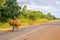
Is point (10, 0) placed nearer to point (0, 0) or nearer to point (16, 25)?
point (0, 0)

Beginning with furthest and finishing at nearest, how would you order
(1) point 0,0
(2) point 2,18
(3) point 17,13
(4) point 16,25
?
1. (3) point 17,13
2. (2) point 2,18
3. (1) point 0,0
4. (4) point 16,25

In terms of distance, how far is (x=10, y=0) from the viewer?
4400cm

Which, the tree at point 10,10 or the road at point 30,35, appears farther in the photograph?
the tree at point 10,10

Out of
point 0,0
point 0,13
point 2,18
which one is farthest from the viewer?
point 2,18

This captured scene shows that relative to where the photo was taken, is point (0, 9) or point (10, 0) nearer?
point (0, 9)

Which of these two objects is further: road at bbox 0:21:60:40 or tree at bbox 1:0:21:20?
tree at bbox 1:0:21:20

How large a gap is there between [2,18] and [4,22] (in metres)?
1.21

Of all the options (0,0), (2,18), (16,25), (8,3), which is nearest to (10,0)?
(8,3)

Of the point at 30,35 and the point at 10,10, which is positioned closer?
the point at 30,35

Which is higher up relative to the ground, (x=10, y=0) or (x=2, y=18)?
(x=10, y=0)

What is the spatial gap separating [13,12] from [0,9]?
3249mm

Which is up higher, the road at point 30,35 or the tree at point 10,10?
the tree at point 10,10

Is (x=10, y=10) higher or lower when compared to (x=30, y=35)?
higher

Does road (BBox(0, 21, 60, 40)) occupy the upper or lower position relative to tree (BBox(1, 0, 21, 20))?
lower
